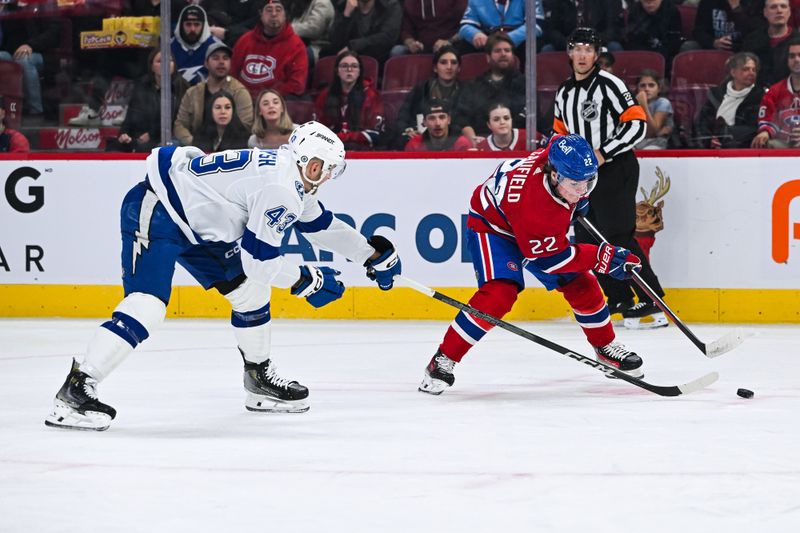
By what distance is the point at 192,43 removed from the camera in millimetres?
6441

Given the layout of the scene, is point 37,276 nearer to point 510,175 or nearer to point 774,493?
point 510,175

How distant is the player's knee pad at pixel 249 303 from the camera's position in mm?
3670

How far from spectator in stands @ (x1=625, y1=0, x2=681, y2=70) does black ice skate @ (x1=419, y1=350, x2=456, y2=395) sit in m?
2.61

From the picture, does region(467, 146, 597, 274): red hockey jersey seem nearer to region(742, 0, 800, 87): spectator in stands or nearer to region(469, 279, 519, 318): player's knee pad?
region(469, 279, 519, 318): player's knee pad

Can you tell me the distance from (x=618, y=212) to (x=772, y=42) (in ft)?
3.73

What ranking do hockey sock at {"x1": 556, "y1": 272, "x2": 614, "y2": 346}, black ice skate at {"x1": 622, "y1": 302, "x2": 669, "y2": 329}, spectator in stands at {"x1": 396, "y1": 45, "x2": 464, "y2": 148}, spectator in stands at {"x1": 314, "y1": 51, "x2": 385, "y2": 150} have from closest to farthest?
1. hockey sock at {"x1": 556, "y1": 272, "x2": 614, "y2": 346}
2. black ice skate at {"x1": 622, "y1": 302, "x2": 669, "y2": 329}
3. spectator in stands at {"x1": 396, "y1": 45, "x2": 464, "y2": 148}
4. spectator in stands at {"x1": 314, "y1": 51, "x2": 385, "y2": 150}

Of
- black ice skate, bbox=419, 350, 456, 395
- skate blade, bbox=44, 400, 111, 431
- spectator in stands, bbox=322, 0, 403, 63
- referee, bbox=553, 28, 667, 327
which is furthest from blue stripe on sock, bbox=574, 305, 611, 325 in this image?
spectator in stands, bbox=322, 0, 403, 63

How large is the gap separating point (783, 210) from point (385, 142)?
2018 millimetres

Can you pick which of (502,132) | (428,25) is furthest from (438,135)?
(428,25)

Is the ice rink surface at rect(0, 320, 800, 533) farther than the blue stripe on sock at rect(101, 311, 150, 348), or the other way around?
the blue stripe on sock at rect(101, 311, 150, 348)

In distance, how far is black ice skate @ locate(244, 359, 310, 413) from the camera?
12.2 feet

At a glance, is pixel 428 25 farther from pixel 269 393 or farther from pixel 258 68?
pixel 269 393

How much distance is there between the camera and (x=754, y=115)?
19.6 ft

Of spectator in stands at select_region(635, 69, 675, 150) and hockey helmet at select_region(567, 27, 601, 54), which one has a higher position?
hockey helmet at select_region(567, 27, 601, 54)
